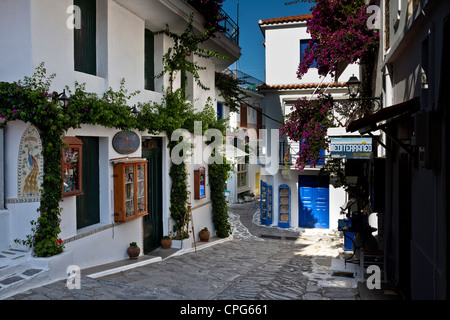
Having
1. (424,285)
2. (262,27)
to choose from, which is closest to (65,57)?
(424,285)

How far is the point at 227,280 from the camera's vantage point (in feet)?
25.1

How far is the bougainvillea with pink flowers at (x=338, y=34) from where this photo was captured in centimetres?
1004

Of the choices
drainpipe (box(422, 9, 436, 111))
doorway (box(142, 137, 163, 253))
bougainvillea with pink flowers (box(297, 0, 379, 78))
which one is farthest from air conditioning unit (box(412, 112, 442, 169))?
doorway (box(142, 137, 163, 253))

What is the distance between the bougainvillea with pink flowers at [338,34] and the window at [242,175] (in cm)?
1691

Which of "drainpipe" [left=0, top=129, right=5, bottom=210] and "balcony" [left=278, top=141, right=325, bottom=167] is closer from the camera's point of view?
"drainpipe" [left=0, top=129, right=5, bottom=210]

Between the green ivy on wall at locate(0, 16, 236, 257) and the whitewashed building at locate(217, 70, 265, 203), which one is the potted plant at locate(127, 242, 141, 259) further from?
the whitewashed building at locate(217, 70, 265, 203)

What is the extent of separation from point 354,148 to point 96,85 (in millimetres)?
6070

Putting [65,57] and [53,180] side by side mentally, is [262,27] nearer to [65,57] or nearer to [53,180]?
[65,57]

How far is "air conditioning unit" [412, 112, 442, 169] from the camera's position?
4.32 metres

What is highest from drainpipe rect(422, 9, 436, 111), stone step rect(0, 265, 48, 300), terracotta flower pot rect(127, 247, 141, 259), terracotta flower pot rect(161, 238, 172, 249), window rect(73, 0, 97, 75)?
window rect(73, 0, 97, 75)

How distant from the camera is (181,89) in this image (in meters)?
11.5

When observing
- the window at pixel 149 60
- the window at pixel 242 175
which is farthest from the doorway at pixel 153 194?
the window at pixel 242 175

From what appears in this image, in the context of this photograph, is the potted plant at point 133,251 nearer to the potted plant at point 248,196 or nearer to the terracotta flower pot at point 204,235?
the terracotta flower pot at point 204,235

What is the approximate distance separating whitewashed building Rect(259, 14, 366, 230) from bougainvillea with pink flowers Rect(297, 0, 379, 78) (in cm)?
662
